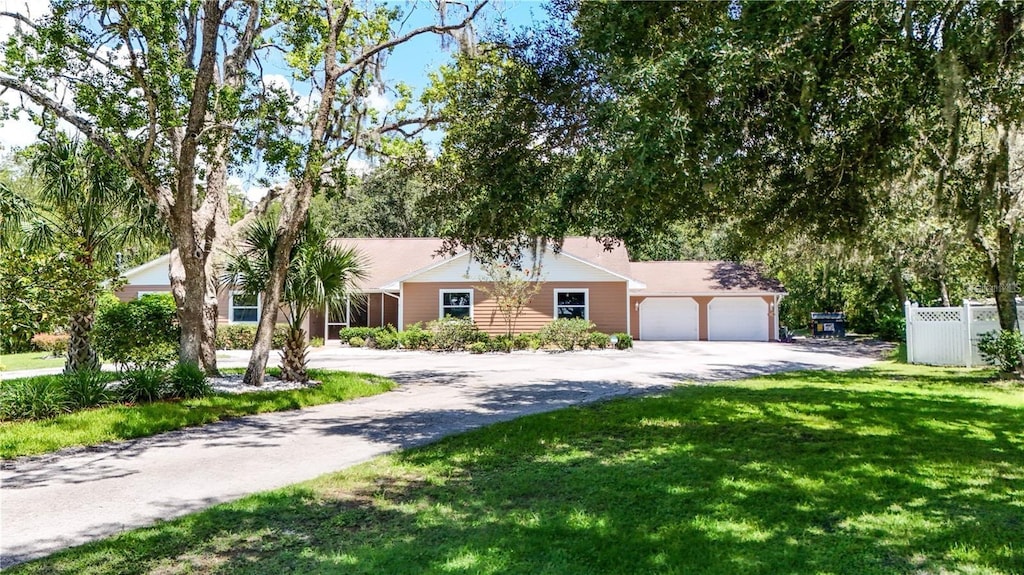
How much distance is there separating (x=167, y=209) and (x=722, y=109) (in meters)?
9.11

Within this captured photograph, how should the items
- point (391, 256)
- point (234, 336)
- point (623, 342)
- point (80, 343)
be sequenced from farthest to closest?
point (391, 256)
point (234, 336)
point (623, 342)
point (80, 343)

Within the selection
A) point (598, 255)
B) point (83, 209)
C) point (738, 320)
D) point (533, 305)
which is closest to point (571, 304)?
point (533, 305)

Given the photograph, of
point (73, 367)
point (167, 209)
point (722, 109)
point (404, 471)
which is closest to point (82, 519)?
point (404, 471)

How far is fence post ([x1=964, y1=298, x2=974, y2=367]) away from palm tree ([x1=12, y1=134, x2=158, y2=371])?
18.4 meters

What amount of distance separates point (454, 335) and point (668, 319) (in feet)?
36.9

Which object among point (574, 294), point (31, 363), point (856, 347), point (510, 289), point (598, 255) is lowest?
point (856, 347)

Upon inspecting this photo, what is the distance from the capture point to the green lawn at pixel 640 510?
361 cm

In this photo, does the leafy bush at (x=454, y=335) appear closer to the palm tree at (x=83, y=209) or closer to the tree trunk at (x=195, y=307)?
the palm tree at (x=83, y=209)

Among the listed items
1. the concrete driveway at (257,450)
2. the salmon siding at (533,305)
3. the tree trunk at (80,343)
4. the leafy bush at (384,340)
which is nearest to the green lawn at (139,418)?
the concrete driveway at (257,450)

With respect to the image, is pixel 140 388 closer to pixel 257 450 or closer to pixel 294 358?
pixel 294 358

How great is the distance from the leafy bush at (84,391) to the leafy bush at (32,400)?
9 cm

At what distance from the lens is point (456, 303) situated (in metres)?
26.0

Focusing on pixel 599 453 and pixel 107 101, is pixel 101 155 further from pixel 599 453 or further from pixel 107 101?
pixel 599 453

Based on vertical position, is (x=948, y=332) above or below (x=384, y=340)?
above
